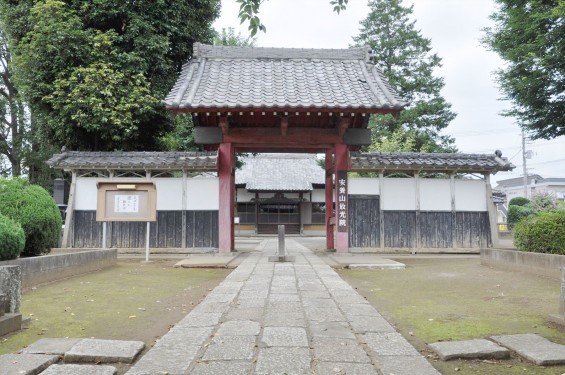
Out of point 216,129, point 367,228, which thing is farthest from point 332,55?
point 367,228

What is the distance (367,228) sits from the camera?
37.9 ft

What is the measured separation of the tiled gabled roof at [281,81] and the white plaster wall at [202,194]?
265 centimetres

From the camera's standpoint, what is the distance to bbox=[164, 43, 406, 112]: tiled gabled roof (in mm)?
9469

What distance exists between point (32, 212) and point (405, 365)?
6418mm

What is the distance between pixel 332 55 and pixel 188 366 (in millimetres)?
11344

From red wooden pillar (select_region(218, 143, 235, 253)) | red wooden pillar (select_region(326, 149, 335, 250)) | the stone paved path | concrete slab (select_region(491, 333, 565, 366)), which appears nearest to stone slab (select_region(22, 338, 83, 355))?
the stone paved path

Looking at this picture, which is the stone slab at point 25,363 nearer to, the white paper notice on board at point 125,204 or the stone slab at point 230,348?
the stone slab at point 230,348

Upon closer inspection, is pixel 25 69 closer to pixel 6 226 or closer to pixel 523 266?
pixel 6 226

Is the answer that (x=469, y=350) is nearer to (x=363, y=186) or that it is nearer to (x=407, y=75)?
(x=363, y=186)

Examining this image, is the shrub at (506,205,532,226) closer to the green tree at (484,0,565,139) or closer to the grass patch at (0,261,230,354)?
the green tree at (484,0,565,139)

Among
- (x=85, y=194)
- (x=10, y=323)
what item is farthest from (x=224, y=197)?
(x=10, y=323)

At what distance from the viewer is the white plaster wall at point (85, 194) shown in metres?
11.8

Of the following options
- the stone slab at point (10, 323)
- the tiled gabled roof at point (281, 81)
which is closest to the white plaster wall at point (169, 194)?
the tiled gabled roof at point (281, 81)

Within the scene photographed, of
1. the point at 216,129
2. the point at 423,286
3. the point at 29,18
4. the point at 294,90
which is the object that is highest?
the point at 29,18
